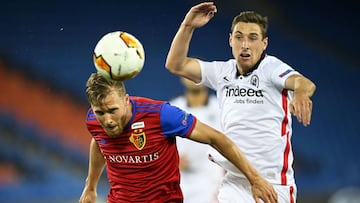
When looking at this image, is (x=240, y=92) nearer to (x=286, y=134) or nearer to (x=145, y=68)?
(x=286, y=134)

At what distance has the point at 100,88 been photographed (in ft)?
14.4

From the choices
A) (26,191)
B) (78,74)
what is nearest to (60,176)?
(26,191)

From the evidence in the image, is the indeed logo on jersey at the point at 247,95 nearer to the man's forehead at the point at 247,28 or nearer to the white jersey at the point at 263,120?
the white jersey at the point at 263,120

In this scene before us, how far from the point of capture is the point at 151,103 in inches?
182

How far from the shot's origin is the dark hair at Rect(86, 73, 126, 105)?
4.36 m

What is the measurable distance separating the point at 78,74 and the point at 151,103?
15.6 ft

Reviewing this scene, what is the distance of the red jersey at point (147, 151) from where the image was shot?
4562 mm

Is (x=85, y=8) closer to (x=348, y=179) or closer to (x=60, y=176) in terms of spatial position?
(x=60, y=176)

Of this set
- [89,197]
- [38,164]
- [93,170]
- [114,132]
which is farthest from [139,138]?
[38,164]

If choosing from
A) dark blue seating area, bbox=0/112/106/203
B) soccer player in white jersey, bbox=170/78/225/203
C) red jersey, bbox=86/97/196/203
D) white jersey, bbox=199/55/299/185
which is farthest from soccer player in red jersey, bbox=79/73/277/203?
dark blue seating area, bbox=0/112/106/203

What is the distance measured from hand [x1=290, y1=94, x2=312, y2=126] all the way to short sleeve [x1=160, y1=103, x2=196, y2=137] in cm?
69

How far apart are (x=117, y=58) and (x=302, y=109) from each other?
1.15 m

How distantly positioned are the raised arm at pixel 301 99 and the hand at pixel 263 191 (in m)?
0.53

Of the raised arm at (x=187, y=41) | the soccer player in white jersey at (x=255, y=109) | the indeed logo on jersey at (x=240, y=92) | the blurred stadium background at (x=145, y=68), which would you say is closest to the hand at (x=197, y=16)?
the raised arm at (x=187, y=41)
